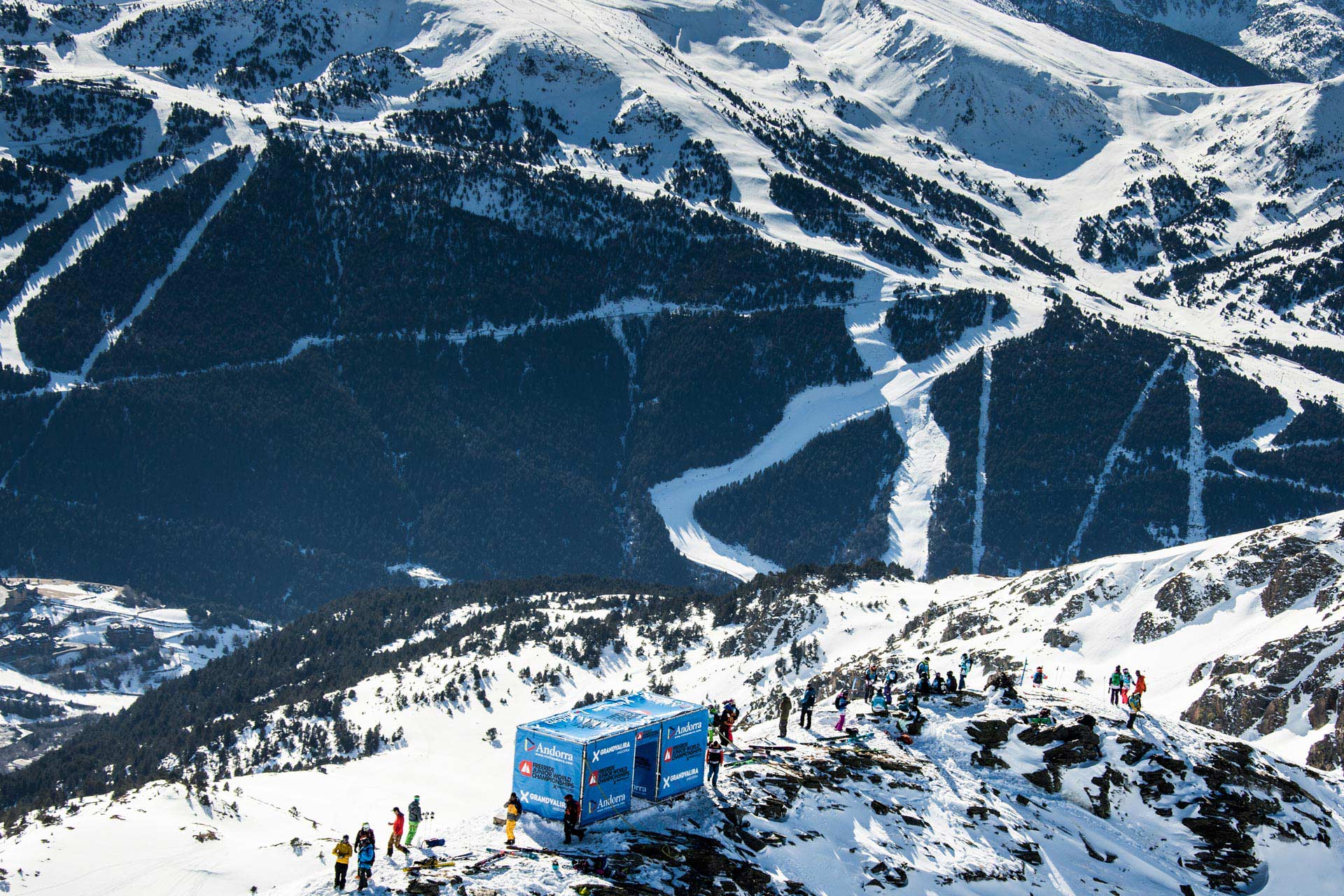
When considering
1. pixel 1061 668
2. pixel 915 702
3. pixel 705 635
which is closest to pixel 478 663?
pixel 705 635

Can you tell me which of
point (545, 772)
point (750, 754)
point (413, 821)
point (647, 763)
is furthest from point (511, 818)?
point (750, 754)

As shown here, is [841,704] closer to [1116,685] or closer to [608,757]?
[1116,685]

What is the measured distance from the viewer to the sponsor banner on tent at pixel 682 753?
51375mm

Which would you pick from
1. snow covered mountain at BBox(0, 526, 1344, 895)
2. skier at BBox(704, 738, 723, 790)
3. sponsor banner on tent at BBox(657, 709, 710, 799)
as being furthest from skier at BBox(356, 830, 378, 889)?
skier at BBox(704, 738, 723, 790)

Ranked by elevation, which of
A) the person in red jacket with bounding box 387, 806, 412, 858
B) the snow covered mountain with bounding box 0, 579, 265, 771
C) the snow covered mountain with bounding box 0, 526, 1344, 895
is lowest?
the snow covered mountain with bounding box 0, 579, 265, 771

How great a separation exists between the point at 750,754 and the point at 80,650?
5516 inches

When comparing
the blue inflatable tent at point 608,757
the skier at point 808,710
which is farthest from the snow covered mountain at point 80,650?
the blue inflatable tent at point 608,757

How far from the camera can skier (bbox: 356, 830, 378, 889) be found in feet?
144

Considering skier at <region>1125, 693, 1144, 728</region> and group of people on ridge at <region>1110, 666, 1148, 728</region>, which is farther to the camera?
group of people on ridge at <region>1110, 666, 1148, 728</region>

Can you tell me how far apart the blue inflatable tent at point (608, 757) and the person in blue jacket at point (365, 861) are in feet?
20.8

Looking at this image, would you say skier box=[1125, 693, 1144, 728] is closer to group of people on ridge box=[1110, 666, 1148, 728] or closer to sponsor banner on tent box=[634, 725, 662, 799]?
group of people on ridge box=[1110, 666, 1148, 728]

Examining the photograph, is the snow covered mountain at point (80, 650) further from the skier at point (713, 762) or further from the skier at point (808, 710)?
the skier at point (713, 762)

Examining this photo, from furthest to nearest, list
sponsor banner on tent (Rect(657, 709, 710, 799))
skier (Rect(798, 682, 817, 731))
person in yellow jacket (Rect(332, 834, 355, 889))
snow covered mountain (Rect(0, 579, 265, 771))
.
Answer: snow covered mountain (Rect(0, 579, 265, 771)) < skier (Rect(798, 682, 817, 731)) < sponsor banner on tent (Rect(657, 709, 710, 799)) < person in yellow jacket (Rect(332, 834, 355, 889))

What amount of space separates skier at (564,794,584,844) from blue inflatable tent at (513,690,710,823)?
18.1 inches
